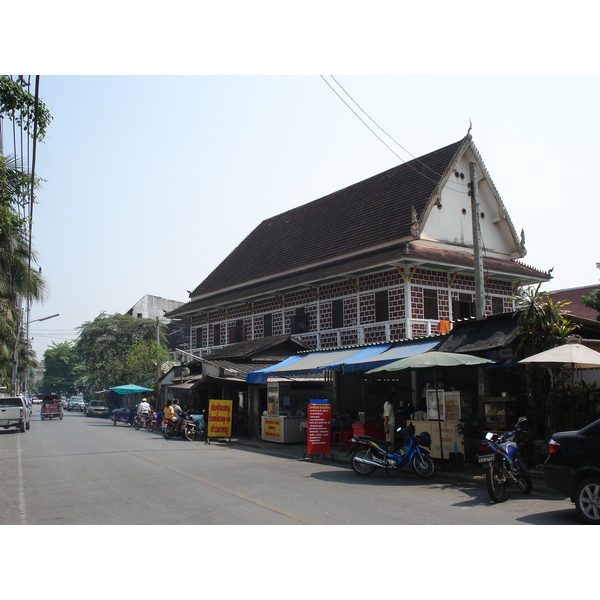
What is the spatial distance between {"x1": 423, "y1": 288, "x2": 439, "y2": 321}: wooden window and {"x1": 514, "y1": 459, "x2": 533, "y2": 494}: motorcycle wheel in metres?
13.1

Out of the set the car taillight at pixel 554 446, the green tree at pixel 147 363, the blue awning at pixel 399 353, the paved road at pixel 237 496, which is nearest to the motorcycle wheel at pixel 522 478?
the paved road at pixel 237 496

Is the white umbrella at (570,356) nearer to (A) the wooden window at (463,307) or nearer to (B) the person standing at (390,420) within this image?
(B) the person standing at (390,420)

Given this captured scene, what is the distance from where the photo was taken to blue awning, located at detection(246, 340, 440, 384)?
1691 centimetres

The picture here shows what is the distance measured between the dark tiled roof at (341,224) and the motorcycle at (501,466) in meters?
13.9

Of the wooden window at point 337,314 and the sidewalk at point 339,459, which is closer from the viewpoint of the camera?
the sidewalk at point 339,459

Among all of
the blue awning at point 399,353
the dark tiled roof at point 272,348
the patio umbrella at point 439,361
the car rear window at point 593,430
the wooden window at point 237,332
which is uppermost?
the wooden window at point 237,332

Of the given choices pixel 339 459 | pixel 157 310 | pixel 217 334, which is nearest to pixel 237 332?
pixel 217 334

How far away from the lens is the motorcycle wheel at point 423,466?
12789 millimetres

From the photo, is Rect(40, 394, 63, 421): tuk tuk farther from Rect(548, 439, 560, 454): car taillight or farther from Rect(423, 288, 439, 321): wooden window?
Rect(548, 439, 560, 454): car taillight

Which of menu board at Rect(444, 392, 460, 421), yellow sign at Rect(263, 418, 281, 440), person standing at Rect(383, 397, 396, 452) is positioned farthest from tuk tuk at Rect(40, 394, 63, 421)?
menu board at Rect(444, 392, 460, 421)

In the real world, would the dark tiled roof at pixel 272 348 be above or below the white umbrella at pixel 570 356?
above

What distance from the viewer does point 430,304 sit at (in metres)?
23.8

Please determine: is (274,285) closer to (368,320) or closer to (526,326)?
(368,320)

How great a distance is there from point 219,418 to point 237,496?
13.9m
